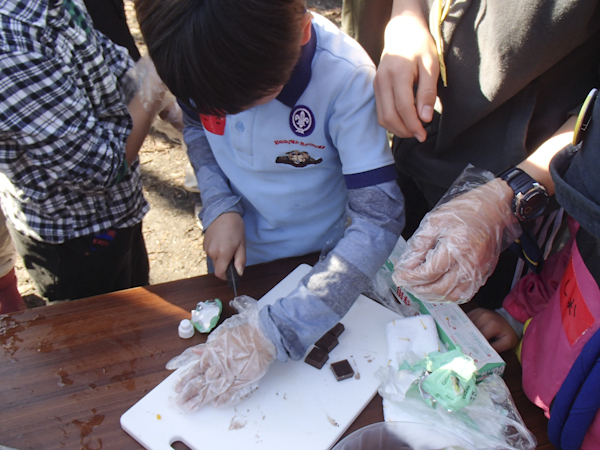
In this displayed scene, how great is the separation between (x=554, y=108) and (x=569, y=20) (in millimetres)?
182

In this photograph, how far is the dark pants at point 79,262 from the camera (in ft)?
4.25

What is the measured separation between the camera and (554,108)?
88 cm

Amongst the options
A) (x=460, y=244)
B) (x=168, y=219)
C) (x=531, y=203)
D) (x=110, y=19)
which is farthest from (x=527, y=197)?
(x=168, y=219)

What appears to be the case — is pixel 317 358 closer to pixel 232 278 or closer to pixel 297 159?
pixel 232 278

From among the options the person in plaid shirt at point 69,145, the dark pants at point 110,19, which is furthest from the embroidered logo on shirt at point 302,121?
the dark pants at point 110,19

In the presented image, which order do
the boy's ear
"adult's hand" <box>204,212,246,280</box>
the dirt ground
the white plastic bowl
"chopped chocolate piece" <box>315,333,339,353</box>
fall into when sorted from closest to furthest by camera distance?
the white plastic bowl → the boy's ear → "chopped chocolate piece" <box>315,333,339,353</box> → "adult's hand" <box>204,212,246,280</box> → the dirt ground

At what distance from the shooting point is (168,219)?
266 cm

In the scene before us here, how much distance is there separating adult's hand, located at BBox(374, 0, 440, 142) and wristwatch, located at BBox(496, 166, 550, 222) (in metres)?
0.20

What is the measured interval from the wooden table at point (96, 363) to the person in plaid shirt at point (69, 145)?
0.33 m

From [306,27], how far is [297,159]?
0.90ft

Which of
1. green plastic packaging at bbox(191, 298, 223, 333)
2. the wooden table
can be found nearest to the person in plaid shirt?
the wooden table

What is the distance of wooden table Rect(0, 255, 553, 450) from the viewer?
0.76m

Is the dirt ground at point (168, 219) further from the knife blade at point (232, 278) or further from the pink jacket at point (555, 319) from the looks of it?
the pink jacket at point (555, 319)

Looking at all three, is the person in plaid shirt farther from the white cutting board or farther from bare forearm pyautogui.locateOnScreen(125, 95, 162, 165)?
the white cutting board
